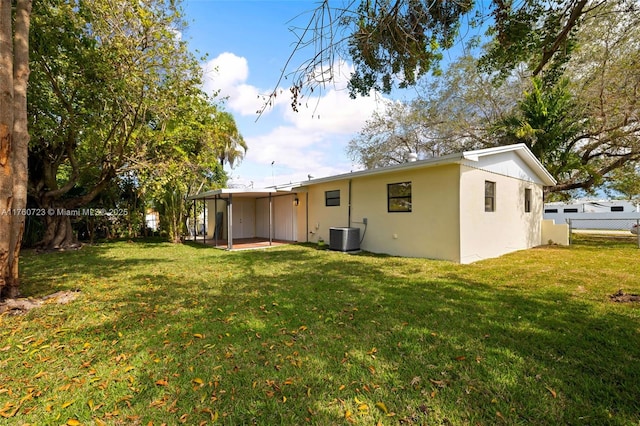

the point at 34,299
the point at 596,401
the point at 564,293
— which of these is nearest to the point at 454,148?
the point at 564,293

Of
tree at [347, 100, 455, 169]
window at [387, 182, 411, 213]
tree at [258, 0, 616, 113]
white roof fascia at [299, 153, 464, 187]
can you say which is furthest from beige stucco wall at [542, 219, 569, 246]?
tree at [258, 0, 616, 113]

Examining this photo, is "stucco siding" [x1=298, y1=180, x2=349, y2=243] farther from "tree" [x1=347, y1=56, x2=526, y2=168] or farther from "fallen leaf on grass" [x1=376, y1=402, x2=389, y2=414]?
"fallen leaf on grass" [x1=376, y1=402, x2=389, y2=414]

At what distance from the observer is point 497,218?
9.55 meters

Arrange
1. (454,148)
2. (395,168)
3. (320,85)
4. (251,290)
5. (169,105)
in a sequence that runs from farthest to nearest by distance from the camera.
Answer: (454,148) → (395,168) → (169,105) → (251,290) → (320,85)

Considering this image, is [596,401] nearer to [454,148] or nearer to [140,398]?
[140,398]

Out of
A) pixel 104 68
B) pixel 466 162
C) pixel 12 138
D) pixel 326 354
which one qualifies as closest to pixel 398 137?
pixel 466 162

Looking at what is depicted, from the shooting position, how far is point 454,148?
1783 centimetres

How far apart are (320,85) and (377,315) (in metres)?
2.91

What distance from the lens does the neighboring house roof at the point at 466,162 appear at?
299 inches

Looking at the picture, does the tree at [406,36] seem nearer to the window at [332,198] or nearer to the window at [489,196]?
the window at [489,196]

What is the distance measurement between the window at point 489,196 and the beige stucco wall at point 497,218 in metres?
0.13

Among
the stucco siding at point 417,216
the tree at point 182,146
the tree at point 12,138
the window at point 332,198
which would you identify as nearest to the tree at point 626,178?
the stucco siding at point 417,216

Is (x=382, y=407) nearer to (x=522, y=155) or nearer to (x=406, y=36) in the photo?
(x=406, y=36)

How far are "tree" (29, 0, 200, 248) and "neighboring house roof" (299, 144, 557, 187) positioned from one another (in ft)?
18.1
